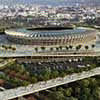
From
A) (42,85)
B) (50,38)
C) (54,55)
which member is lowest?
(42,85)

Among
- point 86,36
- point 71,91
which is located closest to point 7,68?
point 71,91

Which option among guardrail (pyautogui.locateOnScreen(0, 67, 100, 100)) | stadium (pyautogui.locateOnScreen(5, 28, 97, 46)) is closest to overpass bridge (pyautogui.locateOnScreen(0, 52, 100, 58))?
stadium (pyautogui.locateOnScreen(5, 28, 97, 46))

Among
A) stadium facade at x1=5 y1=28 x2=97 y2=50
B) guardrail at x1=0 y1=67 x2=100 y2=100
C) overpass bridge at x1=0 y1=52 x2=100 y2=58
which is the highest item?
stadium facade at x1=5 y1=28 x2=97 y2=50

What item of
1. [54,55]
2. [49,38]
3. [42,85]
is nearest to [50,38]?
[49,38]

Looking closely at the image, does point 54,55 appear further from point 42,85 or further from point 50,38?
point 42,85

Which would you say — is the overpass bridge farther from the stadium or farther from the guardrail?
the guardrail

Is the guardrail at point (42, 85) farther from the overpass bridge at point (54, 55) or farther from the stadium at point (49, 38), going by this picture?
the stadium at point (49, 38)

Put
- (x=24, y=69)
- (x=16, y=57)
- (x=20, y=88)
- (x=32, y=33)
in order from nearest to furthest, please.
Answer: (x=20, y=88), (x=24, y=69), (x=16, y=57), (x=32, y=33)

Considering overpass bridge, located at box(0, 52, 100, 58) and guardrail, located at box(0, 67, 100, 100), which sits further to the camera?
overpass bridge, located at box(0, 52, 100, 58)

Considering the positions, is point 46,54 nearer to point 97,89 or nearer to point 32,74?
point 32,74

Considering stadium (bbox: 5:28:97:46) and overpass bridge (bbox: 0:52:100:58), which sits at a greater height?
stadium (bbox: 5:28:97:46)

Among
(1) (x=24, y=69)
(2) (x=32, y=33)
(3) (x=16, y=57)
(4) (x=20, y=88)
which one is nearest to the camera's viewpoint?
(4) (x=20, y=88)
